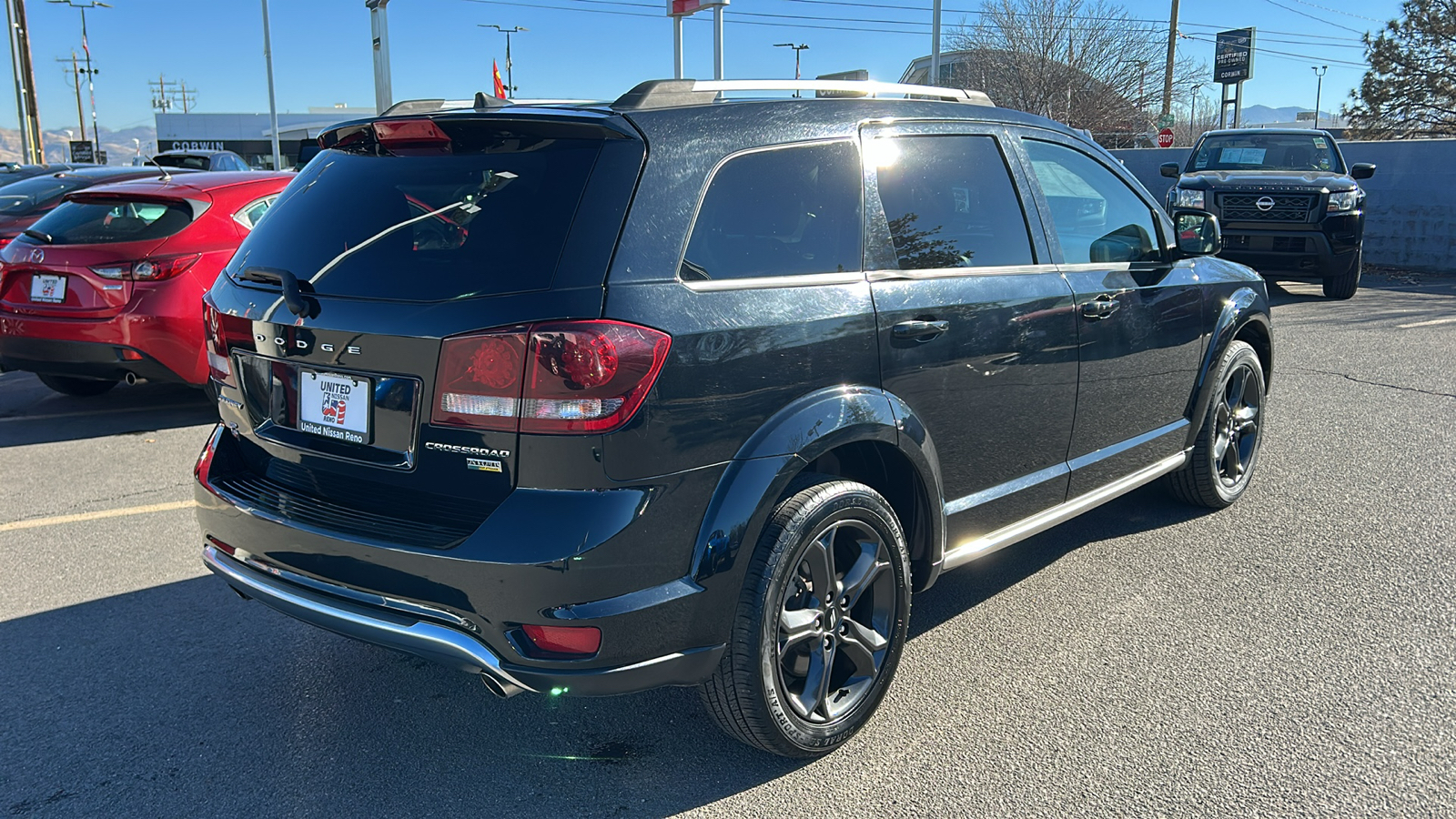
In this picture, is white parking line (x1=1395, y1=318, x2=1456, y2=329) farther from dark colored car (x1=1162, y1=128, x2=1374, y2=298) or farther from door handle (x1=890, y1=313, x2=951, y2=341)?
door handle (x1=890, y1=313, x2=951, y2=341)

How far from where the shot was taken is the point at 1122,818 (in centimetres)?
259

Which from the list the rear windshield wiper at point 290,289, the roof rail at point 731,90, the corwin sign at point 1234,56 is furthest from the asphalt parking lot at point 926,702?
the corwin sign at point 1234,56

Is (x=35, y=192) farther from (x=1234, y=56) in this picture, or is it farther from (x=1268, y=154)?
(x=1234, y=56)

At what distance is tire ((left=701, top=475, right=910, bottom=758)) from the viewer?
265 cm

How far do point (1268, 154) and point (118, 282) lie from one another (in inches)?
502

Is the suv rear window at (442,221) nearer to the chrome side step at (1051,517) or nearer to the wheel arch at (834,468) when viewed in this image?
the wheel arch at (834,468)

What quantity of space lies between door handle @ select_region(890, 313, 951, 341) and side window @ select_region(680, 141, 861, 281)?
8.5 inches

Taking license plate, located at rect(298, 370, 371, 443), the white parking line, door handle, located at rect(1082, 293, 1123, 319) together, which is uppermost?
door handle, located at rect(1082, 293, 1123, 319)

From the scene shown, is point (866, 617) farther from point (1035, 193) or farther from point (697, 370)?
point (1035, 193)

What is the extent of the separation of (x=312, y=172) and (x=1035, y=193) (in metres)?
2.44

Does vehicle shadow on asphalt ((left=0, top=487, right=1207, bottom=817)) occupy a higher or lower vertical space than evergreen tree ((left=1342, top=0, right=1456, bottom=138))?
lower

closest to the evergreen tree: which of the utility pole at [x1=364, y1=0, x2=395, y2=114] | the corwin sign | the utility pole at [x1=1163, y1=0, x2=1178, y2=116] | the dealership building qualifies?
the utility pole at [x1=1163, y1=0, x2=1178, y2=116]

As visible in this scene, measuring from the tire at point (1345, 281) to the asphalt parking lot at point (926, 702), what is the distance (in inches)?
334

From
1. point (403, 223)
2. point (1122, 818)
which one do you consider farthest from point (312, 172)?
point (1122, 818)
